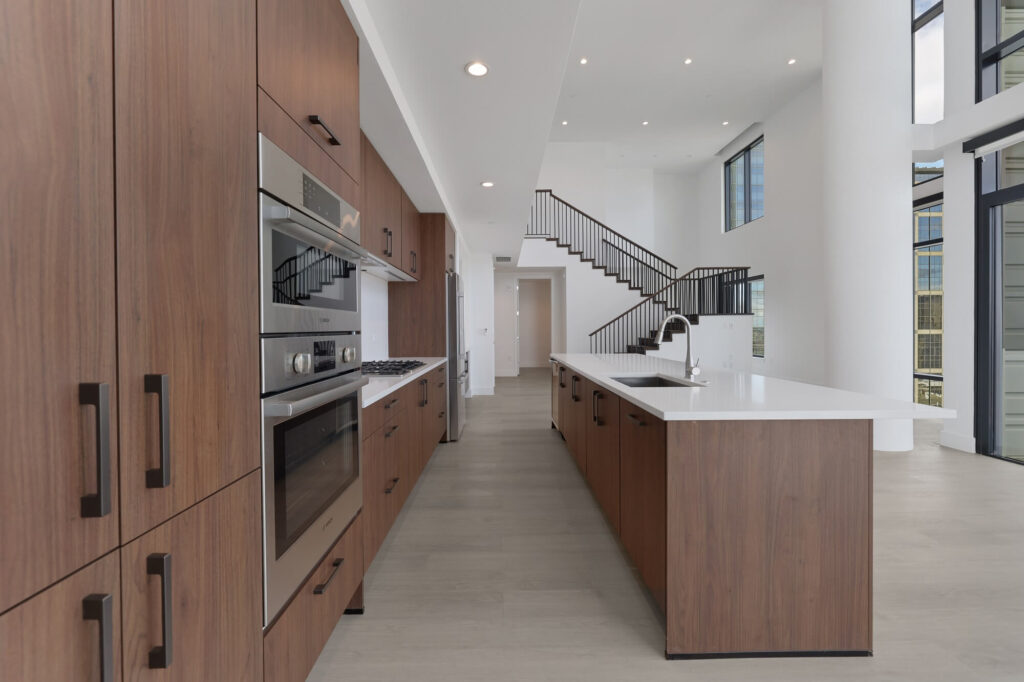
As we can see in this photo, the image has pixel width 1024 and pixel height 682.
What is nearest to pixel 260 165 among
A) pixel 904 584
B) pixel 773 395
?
pixel 773 395

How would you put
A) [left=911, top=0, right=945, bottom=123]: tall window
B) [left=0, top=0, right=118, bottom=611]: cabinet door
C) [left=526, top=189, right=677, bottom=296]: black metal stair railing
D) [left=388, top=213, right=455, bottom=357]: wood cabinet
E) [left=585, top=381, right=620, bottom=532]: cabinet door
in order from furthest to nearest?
1. [left=526, top=189, right=677, bottom=296]: black metal stair railing
2. [left=911, top=0, right=945, bottom=123]: tall window
3. [left=388, top=213, right=455, bottom=357]: wood cabinet
4. [left=585, top=381, right=620, bottom=532]: cabinet door
5. [left=0, top=0, right=118, bottom=611]: cabinet door

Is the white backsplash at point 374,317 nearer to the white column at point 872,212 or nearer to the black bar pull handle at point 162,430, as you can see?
the black bar pull handle at point 162,430

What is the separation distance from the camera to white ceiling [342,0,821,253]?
83.1 inches

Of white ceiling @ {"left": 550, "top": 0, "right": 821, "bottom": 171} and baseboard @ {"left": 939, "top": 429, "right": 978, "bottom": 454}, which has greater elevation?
white ceiling @ {"left": 550, "top": 0, "right": 821, "bottom": 171}

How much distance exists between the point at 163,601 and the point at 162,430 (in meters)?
0.27

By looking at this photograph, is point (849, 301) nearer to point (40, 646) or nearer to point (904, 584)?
point (904, 584)

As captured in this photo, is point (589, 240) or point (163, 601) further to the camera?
point (589, 240)

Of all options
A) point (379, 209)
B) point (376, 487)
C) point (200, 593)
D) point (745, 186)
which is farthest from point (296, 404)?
point (745, 186)

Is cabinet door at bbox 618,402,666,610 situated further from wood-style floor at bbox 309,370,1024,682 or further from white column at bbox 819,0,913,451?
white column at bbox 819,0,913,451

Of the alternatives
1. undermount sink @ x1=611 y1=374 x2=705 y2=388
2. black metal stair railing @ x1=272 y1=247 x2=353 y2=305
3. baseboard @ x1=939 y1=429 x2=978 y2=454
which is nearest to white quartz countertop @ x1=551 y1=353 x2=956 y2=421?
undermount sink @ x1=611 y1=374 x2=705 y2=388

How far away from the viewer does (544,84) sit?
8.47 ft

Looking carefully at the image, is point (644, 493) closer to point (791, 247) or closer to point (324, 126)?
point (324, 126)

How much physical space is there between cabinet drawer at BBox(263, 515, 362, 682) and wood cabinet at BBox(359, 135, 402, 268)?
5.27ft

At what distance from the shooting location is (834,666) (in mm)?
1703
